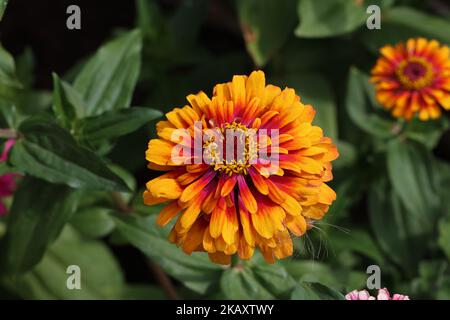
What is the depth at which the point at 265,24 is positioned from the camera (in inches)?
75.0

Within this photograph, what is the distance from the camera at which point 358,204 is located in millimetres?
2104

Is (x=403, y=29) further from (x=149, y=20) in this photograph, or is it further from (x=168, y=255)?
(x=168, y=255)

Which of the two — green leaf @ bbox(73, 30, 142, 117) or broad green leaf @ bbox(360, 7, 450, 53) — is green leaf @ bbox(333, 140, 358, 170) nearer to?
broad green leaf @ bbox(360, 7, 450, 53)

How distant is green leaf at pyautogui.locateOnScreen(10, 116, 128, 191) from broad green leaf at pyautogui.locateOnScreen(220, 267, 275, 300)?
0.32 metres

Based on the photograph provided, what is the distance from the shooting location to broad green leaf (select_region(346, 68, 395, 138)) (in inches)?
69.9

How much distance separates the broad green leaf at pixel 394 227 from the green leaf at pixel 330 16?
0.45 metres

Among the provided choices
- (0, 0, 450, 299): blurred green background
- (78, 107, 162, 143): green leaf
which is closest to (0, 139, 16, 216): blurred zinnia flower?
(0, 0, 450, 299): blurred green background

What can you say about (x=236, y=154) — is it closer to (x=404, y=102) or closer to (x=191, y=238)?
(x=191, y=238)

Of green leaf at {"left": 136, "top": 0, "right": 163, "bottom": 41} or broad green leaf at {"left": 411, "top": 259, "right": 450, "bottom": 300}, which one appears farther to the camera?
green leaf at {"left": 136, "top": 0, "right": 163, "bottom": 41}

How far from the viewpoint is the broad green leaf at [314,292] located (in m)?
1.22

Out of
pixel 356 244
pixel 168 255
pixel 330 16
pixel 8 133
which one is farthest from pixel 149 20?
pixel 356 244

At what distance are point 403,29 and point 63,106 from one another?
41.0 inches

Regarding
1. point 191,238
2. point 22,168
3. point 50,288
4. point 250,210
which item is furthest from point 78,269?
point 250,210
